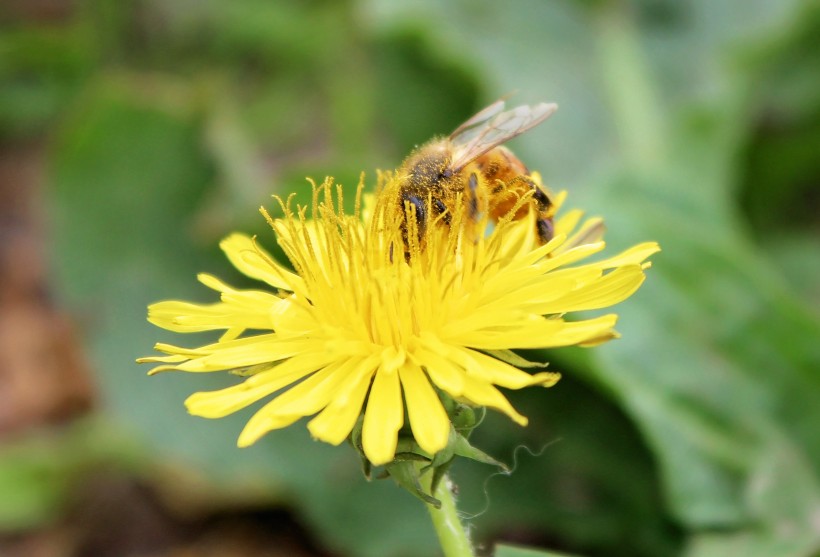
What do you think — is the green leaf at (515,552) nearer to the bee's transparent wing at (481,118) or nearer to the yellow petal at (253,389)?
the yellow petal at (253,389)

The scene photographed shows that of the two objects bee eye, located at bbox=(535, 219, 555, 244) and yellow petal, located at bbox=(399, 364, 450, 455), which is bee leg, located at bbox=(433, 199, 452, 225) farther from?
yellow petal, located at bbox=(399, 364, 450, 455)

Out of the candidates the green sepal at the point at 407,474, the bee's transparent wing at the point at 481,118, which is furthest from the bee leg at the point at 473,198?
the green sepal at the point at 407,474

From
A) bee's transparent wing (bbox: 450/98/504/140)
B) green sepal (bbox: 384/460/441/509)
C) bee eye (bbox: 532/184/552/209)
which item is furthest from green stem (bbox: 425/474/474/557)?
bee's transparent wing (bbox: 450/98/504/140)

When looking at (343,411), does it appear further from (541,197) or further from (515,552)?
(541,197)

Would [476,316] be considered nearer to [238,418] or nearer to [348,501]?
[348,501]

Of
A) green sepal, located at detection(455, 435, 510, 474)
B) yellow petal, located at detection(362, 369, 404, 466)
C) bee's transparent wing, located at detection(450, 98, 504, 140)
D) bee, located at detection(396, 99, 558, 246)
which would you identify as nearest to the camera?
yellow petal, located at detection(362, 369, 404, 466)

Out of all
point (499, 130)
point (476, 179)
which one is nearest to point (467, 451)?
point (476, 179)

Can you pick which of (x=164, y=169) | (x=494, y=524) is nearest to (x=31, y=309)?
(x=164, y=169)
